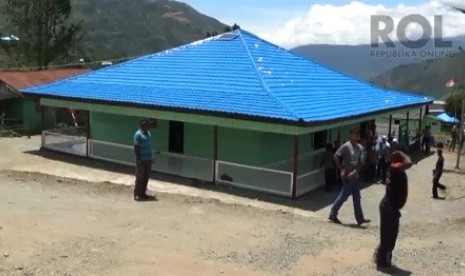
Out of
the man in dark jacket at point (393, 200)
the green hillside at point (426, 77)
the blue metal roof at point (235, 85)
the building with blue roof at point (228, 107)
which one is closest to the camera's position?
the man in dark jacket at point (393, 200)

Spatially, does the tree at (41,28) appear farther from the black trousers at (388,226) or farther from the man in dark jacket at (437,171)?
the black trousers at (388,226)

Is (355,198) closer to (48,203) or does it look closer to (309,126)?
(309,126)

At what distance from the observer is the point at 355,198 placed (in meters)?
10.7

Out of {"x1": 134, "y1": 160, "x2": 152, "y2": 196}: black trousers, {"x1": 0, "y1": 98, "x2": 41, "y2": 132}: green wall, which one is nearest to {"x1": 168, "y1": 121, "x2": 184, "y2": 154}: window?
{"x1": 134, "y1": 160, "x2": 152, "y2": 196}: black trousers

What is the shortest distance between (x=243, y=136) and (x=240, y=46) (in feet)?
13.6

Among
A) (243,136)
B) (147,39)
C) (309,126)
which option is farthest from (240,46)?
(147,39)

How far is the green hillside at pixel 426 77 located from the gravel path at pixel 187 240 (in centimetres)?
10333

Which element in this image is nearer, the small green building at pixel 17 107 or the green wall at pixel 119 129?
the green wall at pixel 119 129

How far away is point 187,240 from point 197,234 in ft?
1.48

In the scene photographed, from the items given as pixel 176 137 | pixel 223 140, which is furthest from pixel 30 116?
pixel 223 140

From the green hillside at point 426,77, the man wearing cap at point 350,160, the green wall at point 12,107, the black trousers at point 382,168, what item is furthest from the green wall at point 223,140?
the green hillside at point 426,77

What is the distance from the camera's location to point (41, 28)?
144 ft

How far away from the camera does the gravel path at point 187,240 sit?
25.2 feet

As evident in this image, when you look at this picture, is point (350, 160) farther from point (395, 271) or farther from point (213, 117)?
point (213, 117)
